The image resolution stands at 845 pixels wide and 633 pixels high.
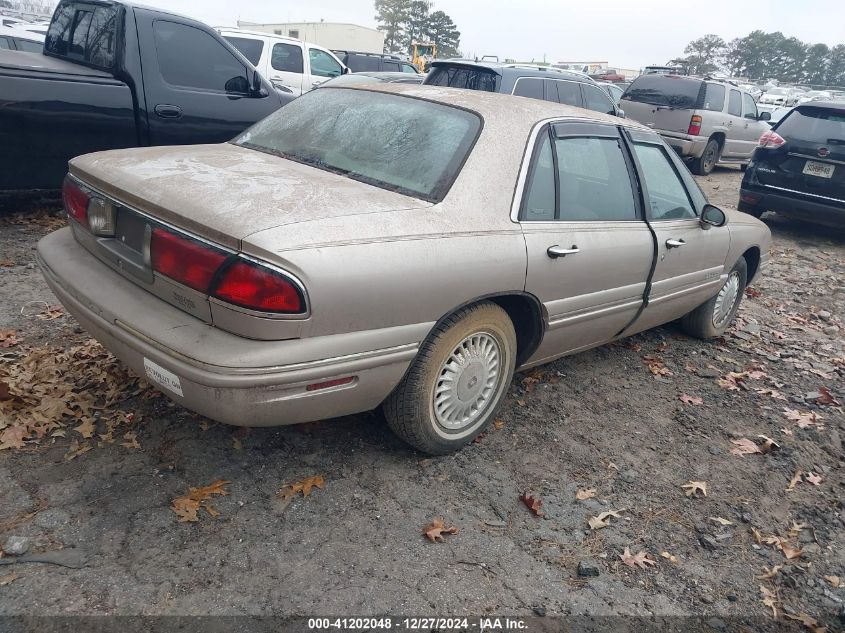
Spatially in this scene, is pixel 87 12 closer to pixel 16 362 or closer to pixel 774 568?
pixel 16 362

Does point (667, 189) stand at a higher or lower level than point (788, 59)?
lower

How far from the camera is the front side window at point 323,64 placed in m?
13.6

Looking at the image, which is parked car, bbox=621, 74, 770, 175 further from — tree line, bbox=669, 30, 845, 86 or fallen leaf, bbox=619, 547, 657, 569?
tree line, bbox=669, 30, 845, 86

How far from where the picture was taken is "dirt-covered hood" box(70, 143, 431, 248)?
2.38 meters

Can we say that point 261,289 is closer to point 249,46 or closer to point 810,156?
point 810,156

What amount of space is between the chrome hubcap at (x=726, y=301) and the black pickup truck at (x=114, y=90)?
452cm

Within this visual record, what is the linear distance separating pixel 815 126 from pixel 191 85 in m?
7.30

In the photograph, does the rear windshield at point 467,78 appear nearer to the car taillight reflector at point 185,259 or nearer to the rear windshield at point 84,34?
the rear windshield at point 84,34

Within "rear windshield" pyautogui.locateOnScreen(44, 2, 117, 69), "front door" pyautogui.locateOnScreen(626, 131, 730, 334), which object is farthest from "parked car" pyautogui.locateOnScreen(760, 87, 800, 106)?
"rear windshield" pyautogui.locateOnScreen(44, 2, 117, 69)

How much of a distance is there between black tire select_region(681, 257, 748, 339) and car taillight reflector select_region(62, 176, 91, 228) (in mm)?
4048

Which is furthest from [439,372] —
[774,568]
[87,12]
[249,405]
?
[87,12]

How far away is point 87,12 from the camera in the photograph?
19.4 ft

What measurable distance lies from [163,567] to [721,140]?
14010 millimetres

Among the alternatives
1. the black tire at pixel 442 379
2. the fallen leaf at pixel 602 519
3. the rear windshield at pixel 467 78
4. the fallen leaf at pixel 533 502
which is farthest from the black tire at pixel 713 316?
the rear windshield at pixel 467 78
